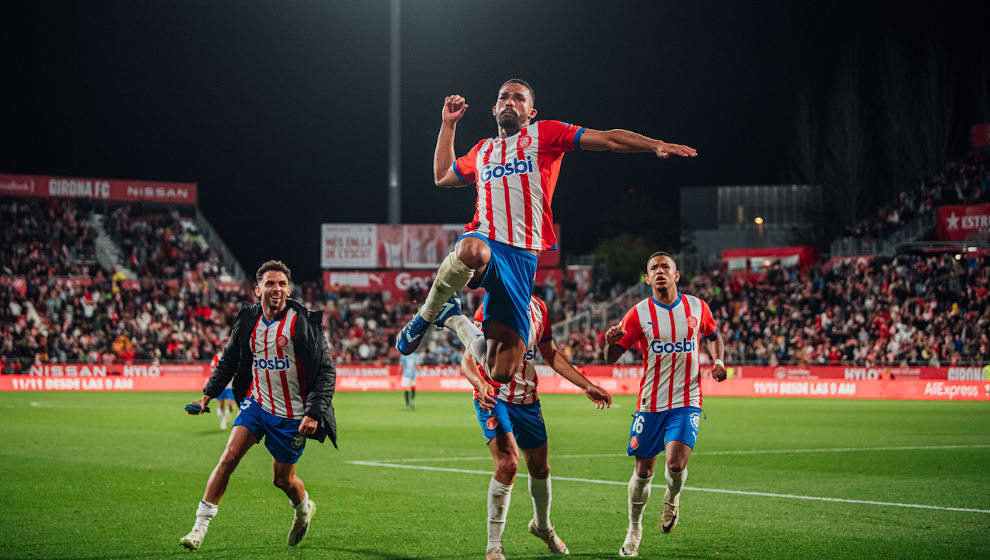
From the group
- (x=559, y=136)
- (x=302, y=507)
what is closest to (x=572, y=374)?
(x=559, y=136)

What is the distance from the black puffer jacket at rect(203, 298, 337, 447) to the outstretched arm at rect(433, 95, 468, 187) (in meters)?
1.66

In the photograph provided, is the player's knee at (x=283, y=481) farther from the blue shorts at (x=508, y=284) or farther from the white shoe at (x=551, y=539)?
the blue shorts at (x=508, y=284)

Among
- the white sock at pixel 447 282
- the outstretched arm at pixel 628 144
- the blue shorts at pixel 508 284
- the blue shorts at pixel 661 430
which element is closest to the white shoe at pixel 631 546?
the blue shorts at pixel 661 430

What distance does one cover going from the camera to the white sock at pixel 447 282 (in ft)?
24.1

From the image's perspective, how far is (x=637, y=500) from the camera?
9.24 meters

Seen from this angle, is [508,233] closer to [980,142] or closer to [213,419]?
[213,419]

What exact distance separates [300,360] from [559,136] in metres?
2.96

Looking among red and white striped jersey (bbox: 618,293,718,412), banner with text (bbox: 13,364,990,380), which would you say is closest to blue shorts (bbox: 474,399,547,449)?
red and white striped jersey (bbox: 618,293,718,412)

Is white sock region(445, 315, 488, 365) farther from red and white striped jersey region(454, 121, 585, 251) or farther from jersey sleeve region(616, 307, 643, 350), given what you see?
jersey sleeve region(616, 307, 643, 350)

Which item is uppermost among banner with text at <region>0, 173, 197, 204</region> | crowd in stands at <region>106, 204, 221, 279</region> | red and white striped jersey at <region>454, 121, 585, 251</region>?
banner with text at <region>0, 173, 197, 204</region>

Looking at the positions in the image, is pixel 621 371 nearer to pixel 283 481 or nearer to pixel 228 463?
pixel 283 481

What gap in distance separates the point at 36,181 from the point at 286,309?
46729mm

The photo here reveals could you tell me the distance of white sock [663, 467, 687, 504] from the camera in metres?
9.46

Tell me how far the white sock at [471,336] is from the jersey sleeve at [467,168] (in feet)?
3.37
